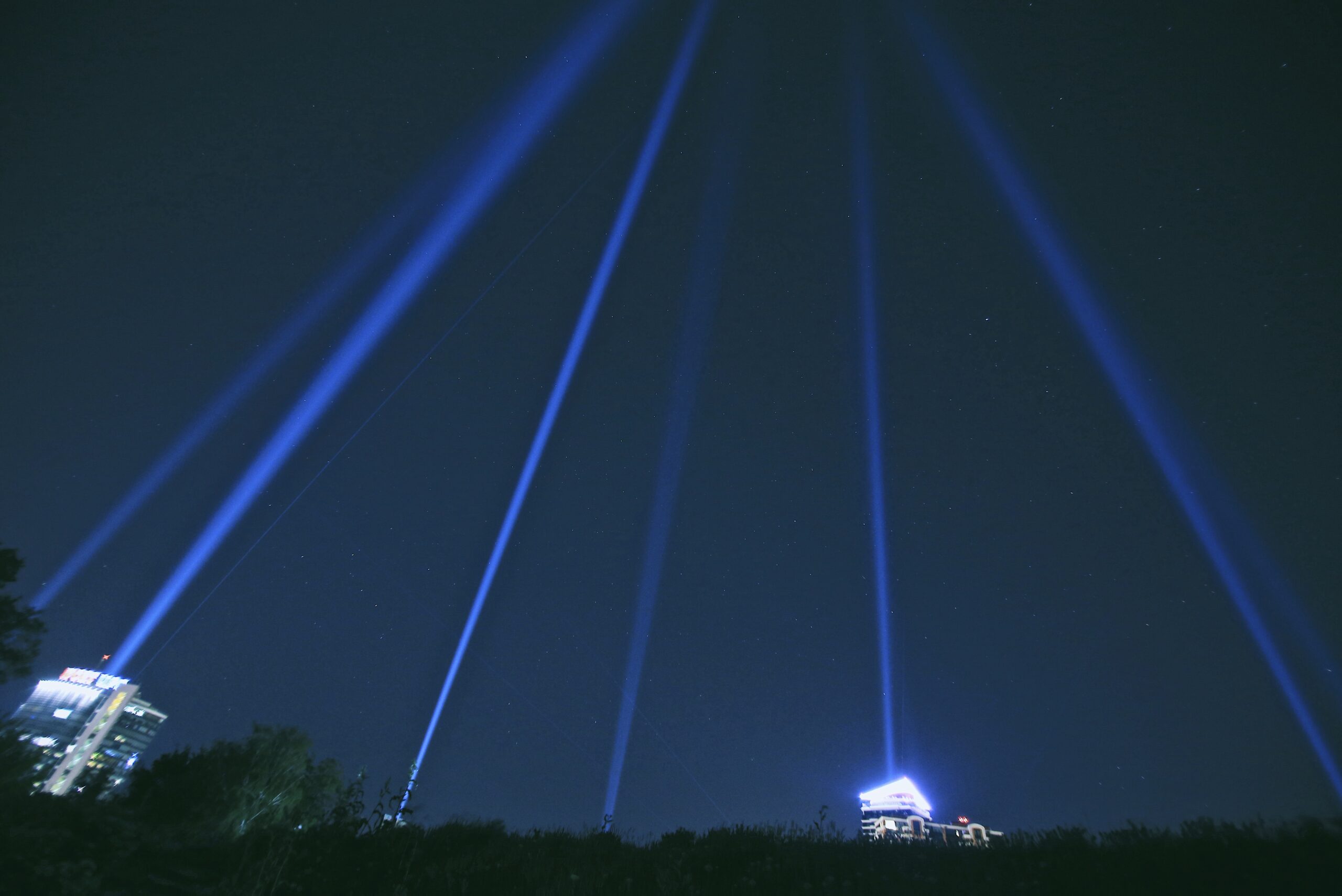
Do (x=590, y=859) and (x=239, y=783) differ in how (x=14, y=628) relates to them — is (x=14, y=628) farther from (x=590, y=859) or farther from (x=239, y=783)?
(x=590, y=859)

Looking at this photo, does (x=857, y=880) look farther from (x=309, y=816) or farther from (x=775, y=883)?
(x=309, y=816)

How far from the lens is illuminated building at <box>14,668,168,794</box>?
131375 millimetres

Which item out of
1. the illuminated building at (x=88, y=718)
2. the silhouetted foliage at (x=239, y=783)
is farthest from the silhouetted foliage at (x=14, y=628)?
the illuminated building at (x=88, y=718)

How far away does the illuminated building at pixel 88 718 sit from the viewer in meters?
131

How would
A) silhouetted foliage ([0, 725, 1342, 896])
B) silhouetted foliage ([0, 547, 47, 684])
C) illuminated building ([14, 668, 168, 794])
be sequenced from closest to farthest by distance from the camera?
silhouetted foliage ([0, 725, 1342, 896]), silhouetted foliage ([0, 547, 47, 684]), illuminated building ([14, 668, 168, 794])

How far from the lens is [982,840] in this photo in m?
7.64

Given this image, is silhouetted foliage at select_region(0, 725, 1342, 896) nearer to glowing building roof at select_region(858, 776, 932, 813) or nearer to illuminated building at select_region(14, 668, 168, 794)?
glowing building roof at select_region(858, 776, 932, 813)

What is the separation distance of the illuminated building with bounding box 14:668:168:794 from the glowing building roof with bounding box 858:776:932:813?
6173 inches

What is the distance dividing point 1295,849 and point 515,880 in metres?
7.78

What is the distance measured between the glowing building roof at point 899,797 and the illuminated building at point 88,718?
6173 inches

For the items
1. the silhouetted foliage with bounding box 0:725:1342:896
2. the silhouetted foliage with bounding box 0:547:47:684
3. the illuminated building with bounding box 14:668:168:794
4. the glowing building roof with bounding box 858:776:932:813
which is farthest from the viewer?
the illuminated building with bounding box 14:668:168:794

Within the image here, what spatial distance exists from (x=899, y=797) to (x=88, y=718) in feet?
604

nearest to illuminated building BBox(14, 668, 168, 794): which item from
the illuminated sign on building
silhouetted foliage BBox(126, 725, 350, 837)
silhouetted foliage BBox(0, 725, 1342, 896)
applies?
the illuminated sign on building

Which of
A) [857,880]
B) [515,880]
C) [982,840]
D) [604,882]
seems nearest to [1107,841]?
[982,840]
